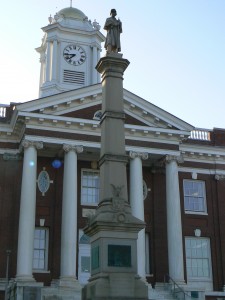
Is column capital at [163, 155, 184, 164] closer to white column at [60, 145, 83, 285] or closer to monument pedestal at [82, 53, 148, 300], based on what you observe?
white column at [60, 145, 83, 285]

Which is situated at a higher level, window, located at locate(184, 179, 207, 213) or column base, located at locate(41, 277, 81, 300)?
window, located at locate(184, 179, 207, 213)

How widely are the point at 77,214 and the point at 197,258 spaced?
24.7 feet

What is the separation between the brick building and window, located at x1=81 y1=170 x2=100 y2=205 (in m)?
0.06

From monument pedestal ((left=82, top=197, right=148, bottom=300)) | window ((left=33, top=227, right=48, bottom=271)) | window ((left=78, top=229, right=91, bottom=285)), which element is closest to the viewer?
monument pedestal ((left=82, top=197, right=148, bottom=300))

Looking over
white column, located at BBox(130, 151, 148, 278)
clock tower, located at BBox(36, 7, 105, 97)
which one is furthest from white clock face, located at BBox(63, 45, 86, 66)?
white column, located at BBox(130, 151, 148, 278)

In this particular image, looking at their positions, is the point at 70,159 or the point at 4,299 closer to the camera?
the point at 4,299

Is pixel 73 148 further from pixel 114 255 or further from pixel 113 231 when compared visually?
pixel 114 255

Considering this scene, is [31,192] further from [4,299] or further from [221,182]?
[221,182]

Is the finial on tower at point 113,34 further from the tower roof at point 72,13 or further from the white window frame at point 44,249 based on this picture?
the tower roof at point 72,13

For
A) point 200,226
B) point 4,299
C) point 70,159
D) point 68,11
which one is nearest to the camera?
point 4,299

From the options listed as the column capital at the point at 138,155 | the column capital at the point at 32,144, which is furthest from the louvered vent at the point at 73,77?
the column capital at the point at 32,144

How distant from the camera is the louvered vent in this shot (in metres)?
36.2

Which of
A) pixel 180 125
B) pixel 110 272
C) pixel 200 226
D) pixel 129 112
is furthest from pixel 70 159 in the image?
pixel 110 272

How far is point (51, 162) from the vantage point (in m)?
29.3
